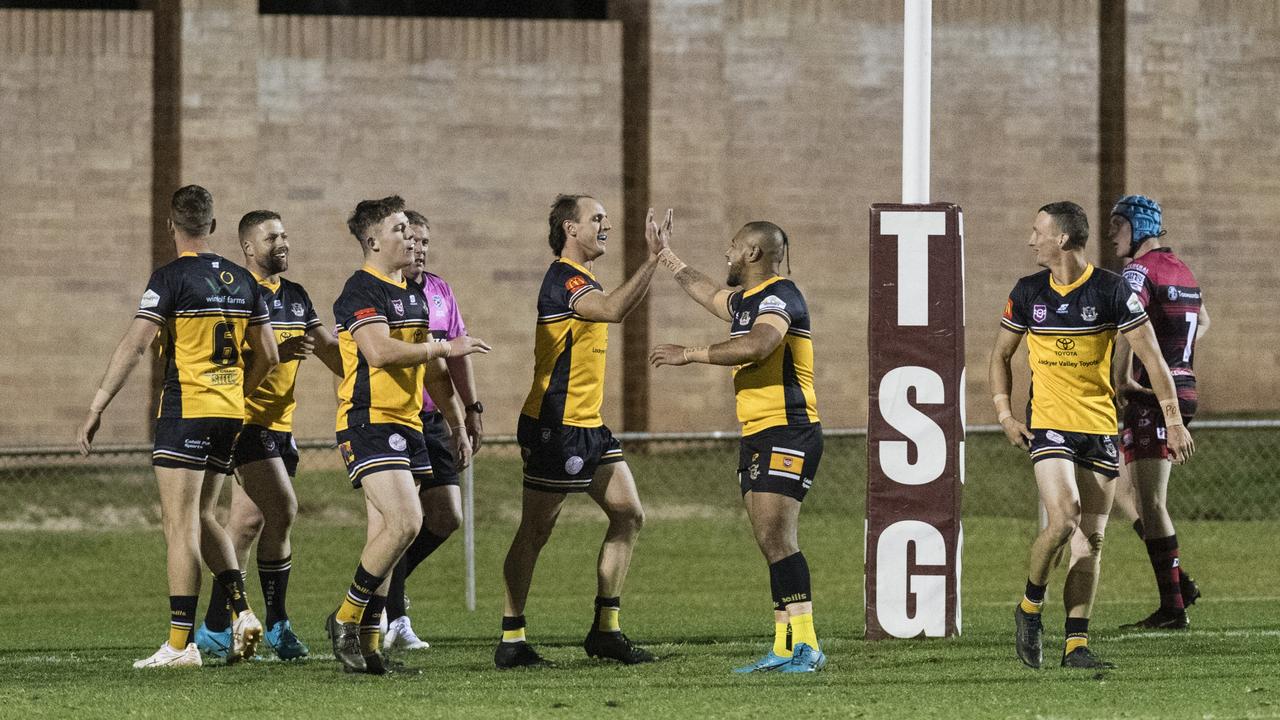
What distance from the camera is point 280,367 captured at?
8.80 m

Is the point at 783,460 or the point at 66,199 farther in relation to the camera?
the point at 66,199

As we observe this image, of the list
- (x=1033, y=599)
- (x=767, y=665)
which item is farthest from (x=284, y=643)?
(x=1033, y=599)

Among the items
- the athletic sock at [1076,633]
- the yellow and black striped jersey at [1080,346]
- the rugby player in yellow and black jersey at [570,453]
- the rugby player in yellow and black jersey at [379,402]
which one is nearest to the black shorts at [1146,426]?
the yellow and black striped jersey at [1080,346]

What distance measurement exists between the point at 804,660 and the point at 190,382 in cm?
325

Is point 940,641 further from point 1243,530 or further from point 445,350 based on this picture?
point 1243,530

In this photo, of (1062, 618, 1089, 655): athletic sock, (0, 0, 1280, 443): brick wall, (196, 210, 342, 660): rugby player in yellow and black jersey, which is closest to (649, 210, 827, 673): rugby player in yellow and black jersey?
(1062, 618, 1089, 655): athletic sock

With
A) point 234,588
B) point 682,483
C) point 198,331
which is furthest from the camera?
point 682,483

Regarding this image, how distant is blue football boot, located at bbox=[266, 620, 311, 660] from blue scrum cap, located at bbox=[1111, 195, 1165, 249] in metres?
5.30

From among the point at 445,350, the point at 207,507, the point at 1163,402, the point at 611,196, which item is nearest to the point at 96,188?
the point at 611,196

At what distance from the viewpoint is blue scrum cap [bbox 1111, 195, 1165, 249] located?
9672 mm

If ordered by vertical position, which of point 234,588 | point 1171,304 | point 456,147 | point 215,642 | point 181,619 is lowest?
point 215,642

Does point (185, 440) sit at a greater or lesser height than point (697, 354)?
lesser

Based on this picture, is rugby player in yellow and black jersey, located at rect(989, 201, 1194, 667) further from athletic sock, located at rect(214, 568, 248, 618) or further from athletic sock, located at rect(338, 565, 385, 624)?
athletic sock, located at rect(214, 568, 248, 618)

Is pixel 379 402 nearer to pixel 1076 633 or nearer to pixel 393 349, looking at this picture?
pixel 393 349
